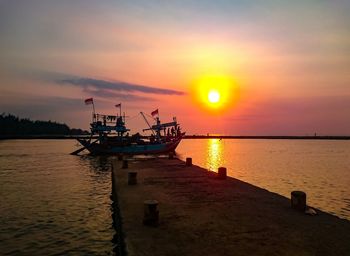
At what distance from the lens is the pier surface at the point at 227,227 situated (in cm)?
836

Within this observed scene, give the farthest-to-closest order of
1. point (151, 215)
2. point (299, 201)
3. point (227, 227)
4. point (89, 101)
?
point (89, 101), point (299, 201), point (151, 215), point (227, 227)

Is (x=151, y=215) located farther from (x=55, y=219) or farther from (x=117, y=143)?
(x=117, y=143)

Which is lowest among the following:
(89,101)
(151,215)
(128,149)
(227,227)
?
(227,227)

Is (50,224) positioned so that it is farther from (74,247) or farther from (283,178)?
(283,178)

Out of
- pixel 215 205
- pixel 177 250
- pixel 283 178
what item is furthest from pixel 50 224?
pixel 283 178

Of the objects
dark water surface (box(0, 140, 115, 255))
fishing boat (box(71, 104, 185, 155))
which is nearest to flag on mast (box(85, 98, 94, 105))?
fishing boat (box(71, 104, 185, 155))

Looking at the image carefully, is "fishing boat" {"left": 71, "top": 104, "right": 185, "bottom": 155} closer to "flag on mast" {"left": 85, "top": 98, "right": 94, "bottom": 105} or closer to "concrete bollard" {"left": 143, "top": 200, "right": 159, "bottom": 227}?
"flag on mast" {"left": 85, "top": 98, "right": 94, "bottom": 105}

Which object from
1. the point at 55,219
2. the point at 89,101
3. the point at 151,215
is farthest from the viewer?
the point at 89,101

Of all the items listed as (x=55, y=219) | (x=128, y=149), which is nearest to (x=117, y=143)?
(x=128, y=149)

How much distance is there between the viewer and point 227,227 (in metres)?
10.2

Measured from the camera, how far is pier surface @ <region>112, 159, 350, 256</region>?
8359 mm

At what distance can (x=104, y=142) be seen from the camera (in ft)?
232

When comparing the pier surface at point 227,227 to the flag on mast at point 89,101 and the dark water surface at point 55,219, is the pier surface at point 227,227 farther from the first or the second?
the flag on mast at point 89,101

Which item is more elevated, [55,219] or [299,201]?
[299,201]
